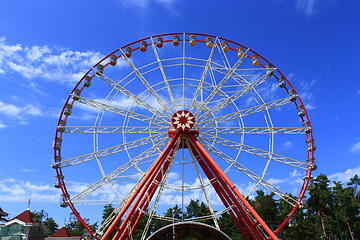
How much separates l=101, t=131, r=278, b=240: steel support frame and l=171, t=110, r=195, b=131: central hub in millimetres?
500

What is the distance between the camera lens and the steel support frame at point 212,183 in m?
19.6

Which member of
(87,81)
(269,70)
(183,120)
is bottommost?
(183,120)

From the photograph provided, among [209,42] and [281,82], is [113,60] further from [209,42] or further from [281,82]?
[281,82]

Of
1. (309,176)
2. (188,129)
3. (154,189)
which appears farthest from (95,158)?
(309,176)

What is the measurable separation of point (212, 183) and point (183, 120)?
Answer: 230 inches

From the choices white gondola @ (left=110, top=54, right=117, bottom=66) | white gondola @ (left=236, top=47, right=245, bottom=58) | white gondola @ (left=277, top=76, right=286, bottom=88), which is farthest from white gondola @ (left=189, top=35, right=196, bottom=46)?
white gondola @ (left=277, top=76, right=286, bottom=88)

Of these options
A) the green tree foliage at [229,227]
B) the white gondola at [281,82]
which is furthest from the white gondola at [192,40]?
the green tree foliage at [229,227]

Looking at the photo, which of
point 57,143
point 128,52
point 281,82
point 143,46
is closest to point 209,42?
point 143,46

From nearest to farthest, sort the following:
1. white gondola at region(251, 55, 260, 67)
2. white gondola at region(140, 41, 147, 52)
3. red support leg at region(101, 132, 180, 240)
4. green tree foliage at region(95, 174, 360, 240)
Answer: red support leg at region(101, 132, 180, 240), white gondola at region(251, 55, 260, 67), white gondola at region(140, 41, 147, 52), green tree foliage at region(95, 174, 360, 240)

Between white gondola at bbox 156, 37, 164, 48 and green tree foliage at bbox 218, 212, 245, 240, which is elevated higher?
white gondola at bbox 156, 37, 164, 48

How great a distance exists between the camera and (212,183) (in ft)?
73.8

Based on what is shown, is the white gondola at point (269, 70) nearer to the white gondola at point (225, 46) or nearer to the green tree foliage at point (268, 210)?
the white gondola at point (225, 46)

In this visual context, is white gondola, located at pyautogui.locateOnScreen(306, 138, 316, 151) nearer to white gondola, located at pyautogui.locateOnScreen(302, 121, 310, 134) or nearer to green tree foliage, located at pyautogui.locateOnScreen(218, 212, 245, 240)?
white gondola, located at pyautogui.locateOnScreen(302, 121, 310, 134)

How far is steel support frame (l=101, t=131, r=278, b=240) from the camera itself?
64.2 ft
